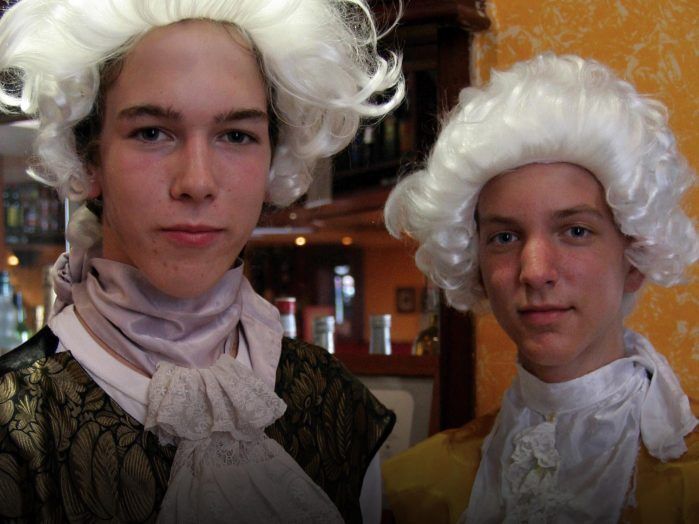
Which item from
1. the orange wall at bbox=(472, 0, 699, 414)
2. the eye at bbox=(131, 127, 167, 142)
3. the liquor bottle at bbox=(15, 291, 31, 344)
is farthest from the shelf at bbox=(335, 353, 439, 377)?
the liquor bottle at bbox=(15, 291, 31, 344)

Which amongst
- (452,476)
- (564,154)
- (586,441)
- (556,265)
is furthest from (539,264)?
(452,476)

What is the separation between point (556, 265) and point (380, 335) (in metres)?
0.70

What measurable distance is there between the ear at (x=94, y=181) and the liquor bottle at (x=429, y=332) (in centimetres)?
90

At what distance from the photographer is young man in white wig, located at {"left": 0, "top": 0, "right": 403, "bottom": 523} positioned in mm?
1106

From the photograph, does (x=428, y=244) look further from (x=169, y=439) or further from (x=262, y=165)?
(x=169, y=439)

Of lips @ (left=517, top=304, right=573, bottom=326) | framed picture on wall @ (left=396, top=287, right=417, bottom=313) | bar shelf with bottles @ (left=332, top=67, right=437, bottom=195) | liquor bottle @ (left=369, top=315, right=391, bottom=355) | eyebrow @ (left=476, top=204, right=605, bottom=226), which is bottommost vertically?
liquor bottle @ (left=369, top=315, right=391, bottom=355)

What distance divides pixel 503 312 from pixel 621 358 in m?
0.21

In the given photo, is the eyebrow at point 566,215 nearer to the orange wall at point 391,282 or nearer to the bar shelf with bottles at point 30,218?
the orange wall at point 391,282

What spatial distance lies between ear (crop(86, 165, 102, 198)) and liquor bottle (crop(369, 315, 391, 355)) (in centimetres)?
88

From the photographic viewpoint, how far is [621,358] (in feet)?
4.68

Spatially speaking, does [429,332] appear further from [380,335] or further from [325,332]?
[325,332]

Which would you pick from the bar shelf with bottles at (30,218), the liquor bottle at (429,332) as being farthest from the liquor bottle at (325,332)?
the bar shelf with bottles at (30,218)

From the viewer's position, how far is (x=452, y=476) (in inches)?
61.0

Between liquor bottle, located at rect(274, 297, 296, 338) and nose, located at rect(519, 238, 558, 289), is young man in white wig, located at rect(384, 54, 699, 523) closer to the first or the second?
nose, located at rect(519, 238, 558, 289)
